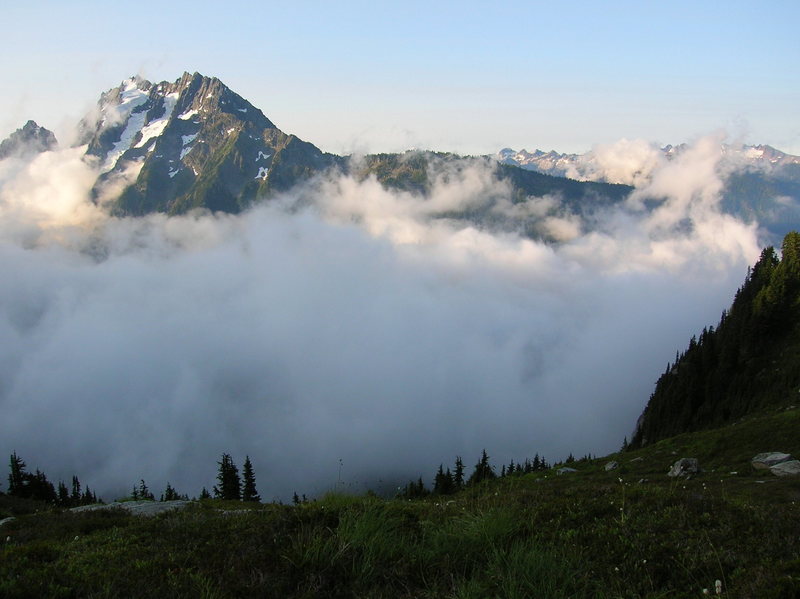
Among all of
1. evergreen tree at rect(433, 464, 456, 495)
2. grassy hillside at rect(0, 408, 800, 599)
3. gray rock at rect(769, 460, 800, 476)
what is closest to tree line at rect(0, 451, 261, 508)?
evergreen tree at rect(433, 464, 456, 495)

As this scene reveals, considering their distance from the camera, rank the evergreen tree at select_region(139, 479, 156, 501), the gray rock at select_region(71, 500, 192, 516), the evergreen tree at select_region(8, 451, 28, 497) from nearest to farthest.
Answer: the gray rock at select_region(71, 500, 192, 516) → the evergreen tree at select_region(139, 479, 156, 501) → the evergreen tree at select_region(8, 451, 28, 497)

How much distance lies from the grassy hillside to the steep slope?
82.6 meters

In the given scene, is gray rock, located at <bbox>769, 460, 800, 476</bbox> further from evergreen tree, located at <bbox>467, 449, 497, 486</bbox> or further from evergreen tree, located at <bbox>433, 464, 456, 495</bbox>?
evergreen tree, located at <bbox>433, 464, 456, 495</bbox>

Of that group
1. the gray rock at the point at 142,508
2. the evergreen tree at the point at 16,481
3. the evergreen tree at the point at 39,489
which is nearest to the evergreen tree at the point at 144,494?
the evergreen tree at the point at 39,489

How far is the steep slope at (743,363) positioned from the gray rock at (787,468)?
49995mm

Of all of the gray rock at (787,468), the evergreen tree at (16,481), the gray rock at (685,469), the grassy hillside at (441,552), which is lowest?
the evergreen tree at (16,481)

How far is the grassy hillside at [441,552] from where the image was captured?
7520mm

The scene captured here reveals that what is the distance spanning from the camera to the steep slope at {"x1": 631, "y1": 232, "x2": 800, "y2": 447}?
87188 millimetres

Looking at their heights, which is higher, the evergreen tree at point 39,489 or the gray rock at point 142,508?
the gray rock at point 142,508

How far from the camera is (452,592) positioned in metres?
7.43

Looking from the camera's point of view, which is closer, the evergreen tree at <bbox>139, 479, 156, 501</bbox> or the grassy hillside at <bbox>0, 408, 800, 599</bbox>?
the grassy hillside at <bbox>0, 408, 800, 599</bbox>

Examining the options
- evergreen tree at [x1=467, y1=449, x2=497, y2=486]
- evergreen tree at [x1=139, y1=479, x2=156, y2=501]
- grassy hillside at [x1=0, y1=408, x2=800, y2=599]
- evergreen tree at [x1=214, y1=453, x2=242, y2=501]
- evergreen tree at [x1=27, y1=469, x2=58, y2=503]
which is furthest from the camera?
evergreen tree at [x1=27, y1=469, x2=58, y2=503]

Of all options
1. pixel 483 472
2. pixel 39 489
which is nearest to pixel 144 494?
pixel 39 489

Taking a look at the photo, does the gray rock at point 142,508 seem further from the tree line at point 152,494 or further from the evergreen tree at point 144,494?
the evergreen tree at point 144,494
